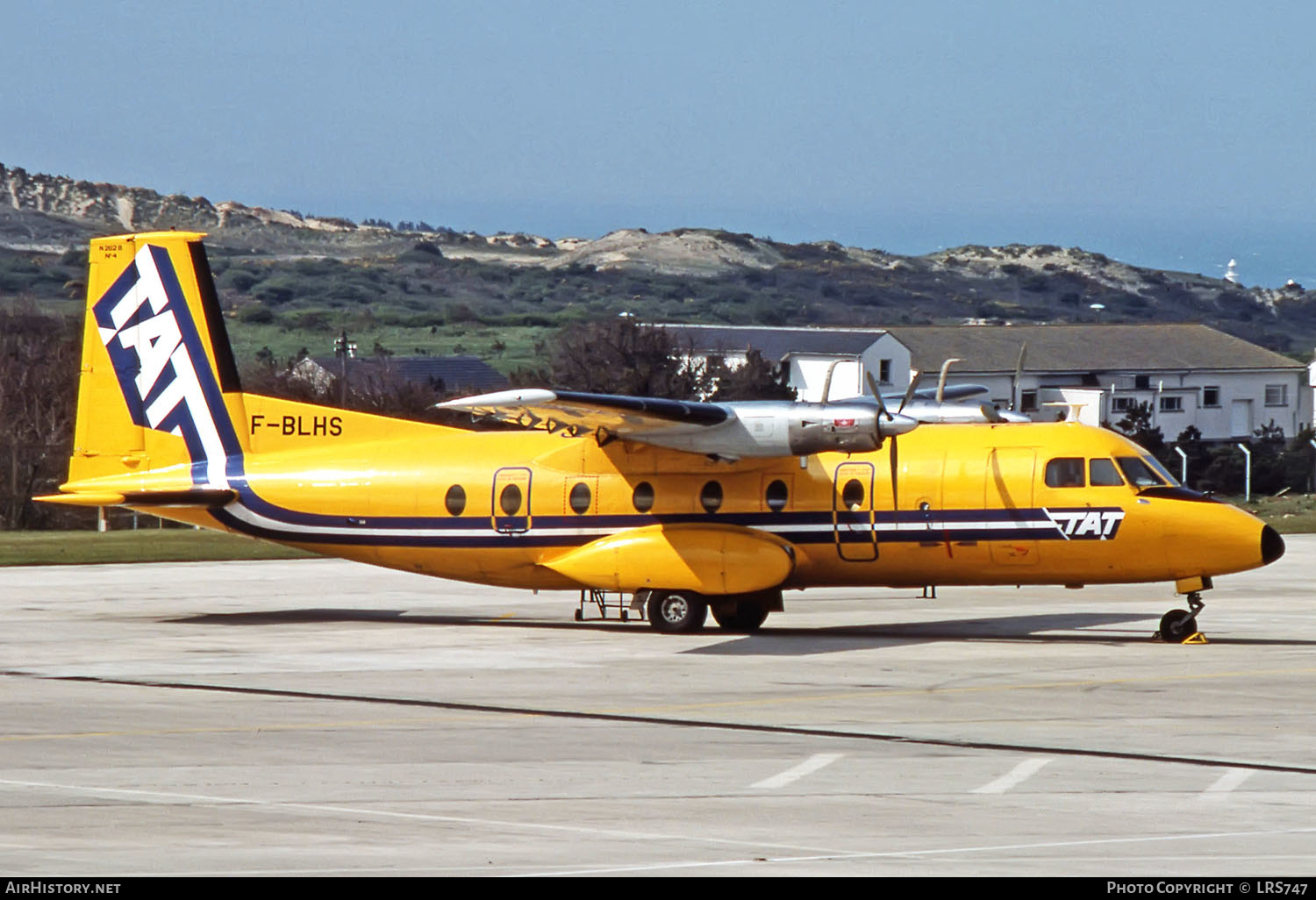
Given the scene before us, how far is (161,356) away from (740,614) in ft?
34.1

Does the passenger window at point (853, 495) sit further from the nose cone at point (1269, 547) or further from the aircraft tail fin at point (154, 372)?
the aircraft tail fin at point (154, 372)

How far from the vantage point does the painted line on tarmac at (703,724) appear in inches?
569

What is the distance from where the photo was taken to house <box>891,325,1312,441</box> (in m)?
82.8

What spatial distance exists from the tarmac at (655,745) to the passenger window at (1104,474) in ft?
7.48

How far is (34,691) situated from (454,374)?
62.3 meters

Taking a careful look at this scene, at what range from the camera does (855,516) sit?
2430cm

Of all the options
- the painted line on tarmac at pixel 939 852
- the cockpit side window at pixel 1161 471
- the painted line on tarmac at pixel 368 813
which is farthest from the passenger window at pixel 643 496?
the painted line on tarmac at pixel 939 852

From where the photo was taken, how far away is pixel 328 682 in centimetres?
2006

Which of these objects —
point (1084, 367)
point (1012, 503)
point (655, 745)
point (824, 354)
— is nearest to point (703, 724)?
point (655, 745)

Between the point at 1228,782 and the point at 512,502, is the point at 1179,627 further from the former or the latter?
the point at 1228,782

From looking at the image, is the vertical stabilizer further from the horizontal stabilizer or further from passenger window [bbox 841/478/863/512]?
passenger window [bbox 841/478/863/512]

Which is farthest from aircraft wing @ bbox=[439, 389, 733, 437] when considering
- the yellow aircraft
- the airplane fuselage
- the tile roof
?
the tile roof
